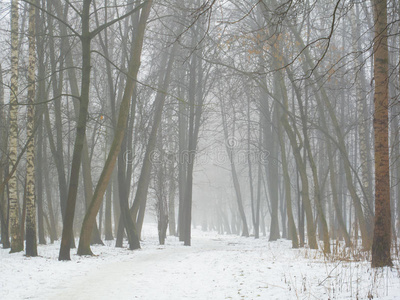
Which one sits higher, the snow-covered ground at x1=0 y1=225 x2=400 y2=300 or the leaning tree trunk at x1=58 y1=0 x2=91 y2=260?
the leaning tree trunk at x1=58 y1=0 x2=91 y2=260

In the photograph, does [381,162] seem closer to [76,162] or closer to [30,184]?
[76,162]

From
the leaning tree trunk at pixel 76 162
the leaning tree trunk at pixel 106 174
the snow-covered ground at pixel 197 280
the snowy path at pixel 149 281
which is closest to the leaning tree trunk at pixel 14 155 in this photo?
the snow-covered ground at pixel 197 280

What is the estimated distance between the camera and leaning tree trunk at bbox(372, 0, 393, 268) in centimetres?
653

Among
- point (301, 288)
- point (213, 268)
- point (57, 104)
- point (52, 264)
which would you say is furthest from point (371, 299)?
point (57, 104)

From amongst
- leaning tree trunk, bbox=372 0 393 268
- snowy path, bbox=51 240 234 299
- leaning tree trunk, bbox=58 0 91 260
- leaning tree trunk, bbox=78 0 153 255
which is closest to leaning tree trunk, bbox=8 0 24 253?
leaning tree trunk, bbox=78 0 153 255

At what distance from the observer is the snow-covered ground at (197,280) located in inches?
221

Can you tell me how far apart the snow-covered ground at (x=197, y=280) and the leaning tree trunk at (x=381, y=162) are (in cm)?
35

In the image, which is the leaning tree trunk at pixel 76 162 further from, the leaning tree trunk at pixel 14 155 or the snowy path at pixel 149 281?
the leaning tree trunk at pixel 14 155

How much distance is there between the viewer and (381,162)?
6.78m

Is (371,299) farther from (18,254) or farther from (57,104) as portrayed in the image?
(57,104)

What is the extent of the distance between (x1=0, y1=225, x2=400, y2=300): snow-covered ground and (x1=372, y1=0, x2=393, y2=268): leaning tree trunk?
1.14 ft

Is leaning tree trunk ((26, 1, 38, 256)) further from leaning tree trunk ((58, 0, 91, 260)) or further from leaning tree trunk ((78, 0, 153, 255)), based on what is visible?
leaning tree trunk ((78, 0, 153, 255))

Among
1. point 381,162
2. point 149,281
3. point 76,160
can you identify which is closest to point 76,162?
point 76,160

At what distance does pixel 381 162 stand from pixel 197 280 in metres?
3.83
